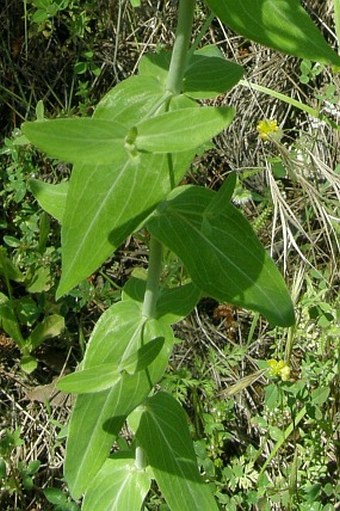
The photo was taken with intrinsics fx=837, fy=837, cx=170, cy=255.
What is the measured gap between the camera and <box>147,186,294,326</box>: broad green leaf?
1.32 meters

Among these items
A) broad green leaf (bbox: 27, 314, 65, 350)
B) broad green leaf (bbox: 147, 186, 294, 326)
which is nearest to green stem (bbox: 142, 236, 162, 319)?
broad green leaf (bbox: 147, 186, 294, 326)

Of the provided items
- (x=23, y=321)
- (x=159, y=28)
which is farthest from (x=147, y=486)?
(x=159, y=28)

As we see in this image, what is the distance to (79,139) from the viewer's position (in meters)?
1.01

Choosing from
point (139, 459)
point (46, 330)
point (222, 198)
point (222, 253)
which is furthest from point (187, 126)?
point (46, 330)

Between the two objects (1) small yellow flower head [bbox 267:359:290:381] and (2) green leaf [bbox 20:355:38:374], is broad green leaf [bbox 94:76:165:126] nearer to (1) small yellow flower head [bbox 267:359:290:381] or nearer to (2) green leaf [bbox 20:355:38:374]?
(1) small yellow flower head [bbox 267:359:290:381]

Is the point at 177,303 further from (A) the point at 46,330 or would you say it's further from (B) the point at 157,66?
(A) the point at 46,330

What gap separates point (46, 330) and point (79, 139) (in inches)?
61.8

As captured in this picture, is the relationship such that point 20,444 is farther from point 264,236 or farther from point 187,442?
point 264,236

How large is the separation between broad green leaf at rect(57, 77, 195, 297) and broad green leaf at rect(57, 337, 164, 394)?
235 mm

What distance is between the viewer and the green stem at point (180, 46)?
1.14m

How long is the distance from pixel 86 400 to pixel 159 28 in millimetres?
1843

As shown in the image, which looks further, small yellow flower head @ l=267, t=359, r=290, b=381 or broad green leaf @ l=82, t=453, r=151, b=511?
small yellow flower head @ l=267, t=359, r=290, b=381

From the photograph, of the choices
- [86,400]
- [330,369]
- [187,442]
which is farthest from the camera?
[330,369]

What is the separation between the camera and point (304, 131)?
2.88m
